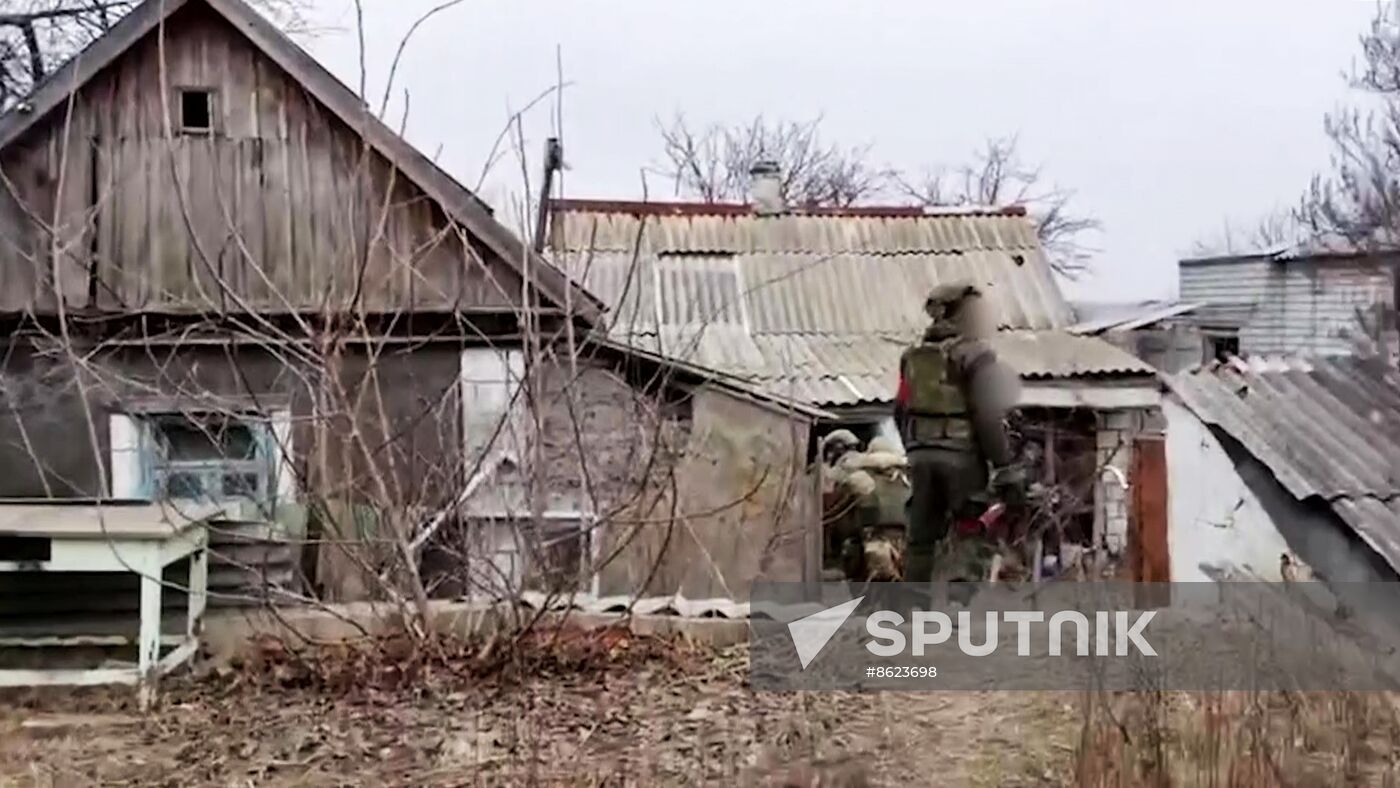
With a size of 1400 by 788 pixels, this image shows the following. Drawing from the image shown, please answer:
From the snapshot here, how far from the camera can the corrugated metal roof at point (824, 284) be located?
1091cm

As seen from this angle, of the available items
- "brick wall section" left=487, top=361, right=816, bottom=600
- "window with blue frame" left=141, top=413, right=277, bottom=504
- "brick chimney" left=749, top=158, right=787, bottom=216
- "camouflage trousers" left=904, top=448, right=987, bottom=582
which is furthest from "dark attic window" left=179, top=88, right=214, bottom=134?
"brick chimney" left=749, top=158, right=787, bottom=216

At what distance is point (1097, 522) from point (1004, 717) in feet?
21.4

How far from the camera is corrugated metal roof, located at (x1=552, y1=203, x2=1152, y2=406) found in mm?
10906

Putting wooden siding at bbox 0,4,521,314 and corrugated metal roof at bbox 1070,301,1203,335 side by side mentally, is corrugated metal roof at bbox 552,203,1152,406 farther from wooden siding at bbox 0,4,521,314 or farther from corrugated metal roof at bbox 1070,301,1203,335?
wooden siding at bbox 0,4,521,314

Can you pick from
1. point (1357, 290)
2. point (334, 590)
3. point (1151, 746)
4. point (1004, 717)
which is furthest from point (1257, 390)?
point (1357, 290)

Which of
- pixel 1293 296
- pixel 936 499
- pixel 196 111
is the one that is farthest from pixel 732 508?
pixel 1293 296

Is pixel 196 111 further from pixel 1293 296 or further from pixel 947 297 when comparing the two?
pixel 1293 296

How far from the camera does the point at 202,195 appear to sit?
7988mm

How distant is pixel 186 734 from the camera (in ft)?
14.5

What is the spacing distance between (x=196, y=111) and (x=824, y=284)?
20.5 feet

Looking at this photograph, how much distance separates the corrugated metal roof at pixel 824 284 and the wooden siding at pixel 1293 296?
33.9 feet

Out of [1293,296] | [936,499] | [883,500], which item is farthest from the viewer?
[1293,296]

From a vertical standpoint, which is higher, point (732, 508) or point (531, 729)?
point (732, 508)

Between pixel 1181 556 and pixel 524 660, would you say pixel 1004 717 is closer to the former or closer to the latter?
pixel 524 660
